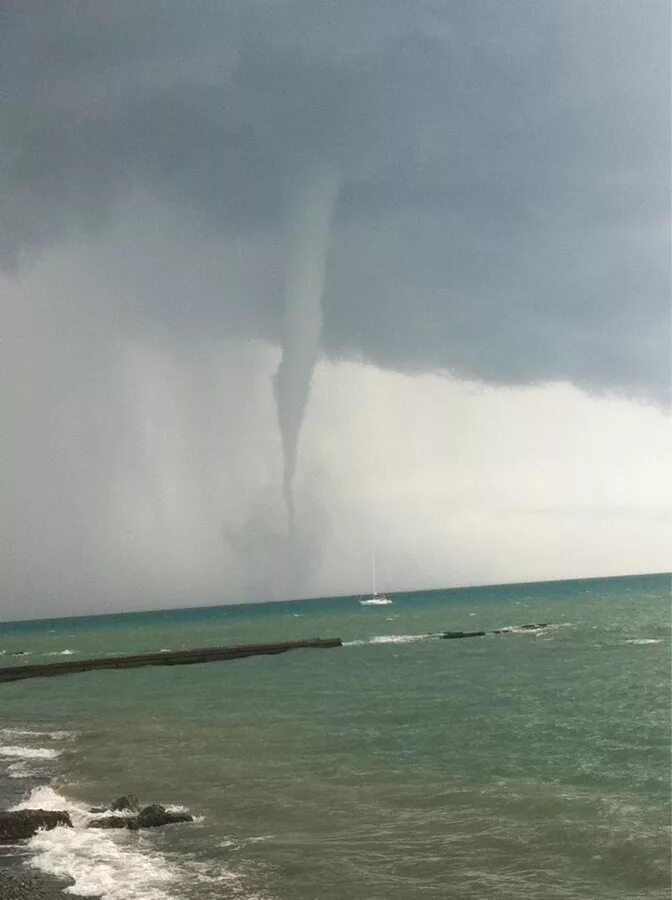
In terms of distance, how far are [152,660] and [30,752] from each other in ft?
151

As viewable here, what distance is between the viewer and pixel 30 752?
2800cm

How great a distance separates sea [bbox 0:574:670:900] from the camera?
14.5 metres

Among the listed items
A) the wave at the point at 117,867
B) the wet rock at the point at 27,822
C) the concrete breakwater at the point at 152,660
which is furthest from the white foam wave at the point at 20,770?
the concrete breakwater at the point at 152,660

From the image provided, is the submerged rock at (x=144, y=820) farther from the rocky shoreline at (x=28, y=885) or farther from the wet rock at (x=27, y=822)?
the rocky shoreline at (x=28, y=885)

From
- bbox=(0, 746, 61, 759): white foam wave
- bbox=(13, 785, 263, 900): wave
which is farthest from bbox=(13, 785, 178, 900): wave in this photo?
bbox=(0, 746, 61, 759): white foam wave

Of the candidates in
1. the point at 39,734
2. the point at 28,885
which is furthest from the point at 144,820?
the point at 39,734

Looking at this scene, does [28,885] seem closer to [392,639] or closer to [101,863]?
[101,863]

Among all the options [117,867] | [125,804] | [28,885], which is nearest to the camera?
[28,885]

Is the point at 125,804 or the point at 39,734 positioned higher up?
the point at 125,804

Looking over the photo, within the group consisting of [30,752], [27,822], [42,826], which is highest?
[27,822]

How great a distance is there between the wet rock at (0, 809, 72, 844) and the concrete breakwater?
49.5m

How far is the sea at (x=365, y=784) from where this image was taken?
14.5m

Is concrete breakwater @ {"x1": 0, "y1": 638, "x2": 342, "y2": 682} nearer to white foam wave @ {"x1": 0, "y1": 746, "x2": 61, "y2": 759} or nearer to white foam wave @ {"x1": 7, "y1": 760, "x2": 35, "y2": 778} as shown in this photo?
white foam wave @ {"x1": 0, "y1": 746, "x2": 61, "y2": 759}

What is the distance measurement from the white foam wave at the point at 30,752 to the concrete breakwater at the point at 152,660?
36469 mm
